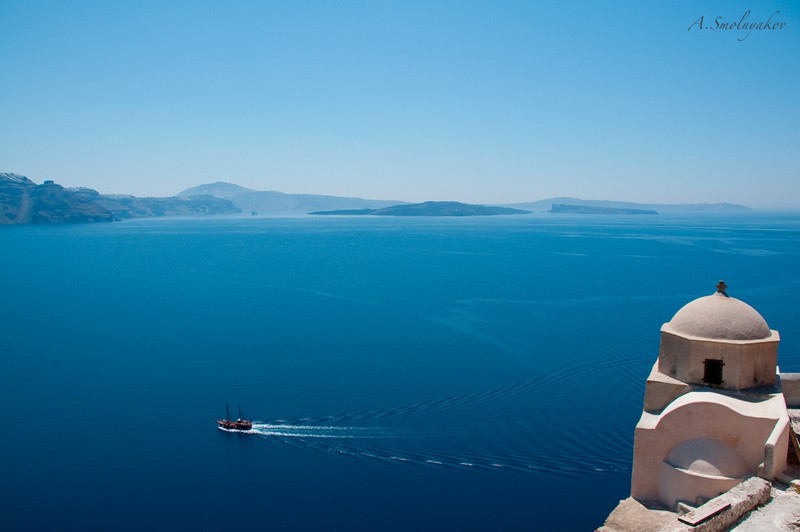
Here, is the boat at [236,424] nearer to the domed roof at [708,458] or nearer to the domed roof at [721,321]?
the domed roof at [708,458]

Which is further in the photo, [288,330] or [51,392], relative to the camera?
[288,330]

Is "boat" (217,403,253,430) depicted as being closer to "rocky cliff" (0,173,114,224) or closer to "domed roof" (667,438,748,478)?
"domed roof" (667,438,748,478)

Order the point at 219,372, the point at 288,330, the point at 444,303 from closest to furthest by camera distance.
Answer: the point at 219,372 → the point at 288,330 → the point at 444,303

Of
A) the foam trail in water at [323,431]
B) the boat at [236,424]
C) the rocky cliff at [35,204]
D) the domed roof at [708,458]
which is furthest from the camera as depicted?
the rocky cliff at [35,204]

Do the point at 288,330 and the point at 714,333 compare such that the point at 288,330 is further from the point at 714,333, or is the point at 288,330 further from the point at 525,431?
the point at 714,333

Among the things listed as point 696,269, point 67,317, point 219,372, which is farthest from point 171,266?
point 696,269

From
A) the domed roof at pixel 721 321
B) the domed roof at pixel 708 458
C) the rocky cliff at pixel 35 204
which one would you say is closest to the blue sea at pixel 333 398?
the domed roof at pixel 708 458

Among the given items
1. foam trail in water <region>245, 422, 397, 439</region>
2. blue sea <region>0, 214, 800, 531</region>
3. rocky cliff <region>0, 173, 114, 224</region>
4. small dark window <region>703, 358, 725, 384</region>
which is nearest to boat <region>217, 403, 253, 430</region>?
foam trail in water <region>245, 422, 397, 439</region>
